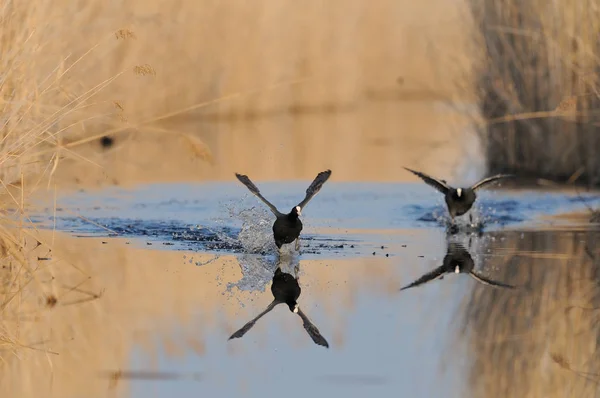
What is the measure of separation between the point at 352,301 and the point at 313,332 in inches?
33.3

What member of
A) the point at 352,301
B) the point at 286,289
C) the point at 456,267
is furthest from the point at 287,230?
the point at 352,301

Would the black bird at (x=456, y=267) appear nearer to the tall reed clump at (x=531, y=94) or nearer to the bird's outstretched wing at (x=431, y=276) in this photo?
the bird's outstretched wing at (x=431, y=276)

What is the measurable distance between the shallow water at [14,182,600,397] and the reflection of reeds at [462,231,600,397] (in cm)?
1

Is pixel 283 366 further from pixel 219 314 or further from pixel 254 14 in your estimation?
pixel 254 14

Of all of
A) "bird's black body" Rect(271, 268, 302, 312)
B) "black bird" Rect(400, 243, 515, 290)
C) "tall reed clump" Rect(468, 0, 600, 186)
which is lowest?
"bird's black body" Rect(271, 268, 302, 312)

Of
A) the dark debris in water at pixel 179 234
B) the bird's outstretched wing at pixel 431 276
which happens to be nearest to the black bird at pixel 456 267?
the bird's outstretched wing at pixel 431 276

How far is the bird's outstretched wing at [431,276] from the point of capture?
6.50 meters

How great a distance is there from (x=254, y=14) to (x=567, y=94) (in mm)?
3507

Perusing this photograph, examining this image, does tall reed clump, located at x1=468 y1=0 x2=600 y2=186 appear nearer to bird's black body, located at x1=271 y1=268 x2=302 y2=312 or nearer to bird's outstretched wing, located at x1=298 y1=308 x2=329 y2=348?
bird's black body, located at x1=271 y1=268 x2=302 y2=312

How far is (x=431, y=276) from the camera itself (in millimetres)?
6809

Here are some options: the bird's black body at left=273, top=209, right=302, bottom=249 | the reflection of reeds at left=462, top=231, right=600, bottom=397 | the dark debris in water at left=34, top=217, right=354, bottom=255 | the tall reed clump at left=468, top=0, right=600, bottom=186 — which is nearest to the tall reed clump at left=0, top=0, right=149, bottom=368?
the dark debris in water at left=34, top=217, right=354, bottom=255

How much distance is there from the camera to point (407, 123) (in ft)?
54.2

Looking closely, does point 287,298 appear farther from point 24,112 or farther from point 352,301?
point 24,112

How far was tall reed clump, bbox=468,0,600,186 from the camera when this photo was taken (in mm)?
11203
